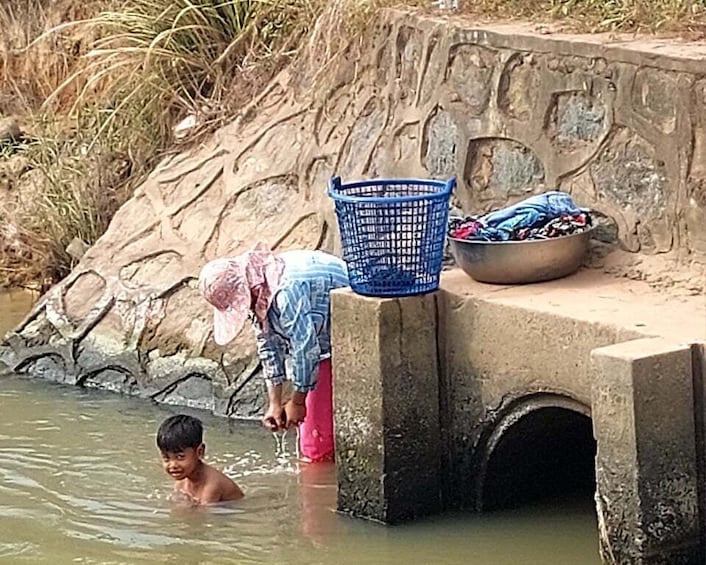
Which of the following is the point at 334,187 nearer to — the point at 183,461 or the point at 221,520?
the point at 183,461

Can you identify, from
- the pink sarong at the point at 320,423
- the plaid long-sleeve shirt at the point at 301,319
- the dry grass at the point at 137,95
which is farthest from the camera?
the dry grass at the point at 137,95

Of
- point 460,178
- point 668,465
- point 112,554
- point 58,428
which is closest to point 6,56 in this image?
point 58,428

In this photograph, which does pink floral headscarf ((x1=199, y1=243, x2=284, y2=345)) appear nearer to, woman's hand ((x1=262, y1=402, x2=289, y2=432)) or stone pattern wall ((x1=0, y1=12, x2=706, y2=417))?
woman's hand ((x1=262, y1=402, x2=289, y2=432))

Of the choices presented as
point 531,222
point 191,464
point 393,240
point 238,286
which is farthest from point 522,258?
point 191,464

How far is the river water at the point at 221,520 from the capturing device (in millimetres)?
6758

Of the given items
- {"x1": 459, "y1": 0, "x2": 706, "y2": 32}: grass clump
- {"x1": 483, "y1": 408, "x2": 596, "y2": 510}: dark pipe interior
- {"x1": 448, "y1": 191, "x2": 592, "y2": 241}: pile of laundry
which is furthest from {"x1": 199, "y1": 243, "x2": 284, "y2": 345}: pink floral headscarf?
{"x1": 459, "y1": 0, "x2": 706, "y2": 32}: grass clump

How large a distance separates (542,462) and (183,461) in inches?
58.5

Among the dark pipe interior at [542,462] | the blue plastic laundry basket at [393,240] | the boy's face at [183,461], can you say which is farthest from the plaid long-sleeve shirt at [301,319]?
the dark pipe interior at [542,462]

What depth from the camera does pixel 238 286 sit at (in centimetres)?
706

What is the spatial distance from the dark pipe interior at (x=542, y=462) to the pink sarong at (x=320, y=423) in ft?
2.81

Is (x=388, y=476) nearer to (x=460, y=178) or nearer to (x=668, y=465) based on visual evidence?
(x=668, y=465)

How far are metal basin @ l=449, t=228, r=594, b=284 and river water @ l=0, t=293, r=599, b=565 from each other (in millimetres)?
960

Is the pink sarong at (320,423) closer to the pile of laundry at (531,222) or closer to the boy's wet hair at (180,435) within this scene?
the boy's wet hair at (180,435)

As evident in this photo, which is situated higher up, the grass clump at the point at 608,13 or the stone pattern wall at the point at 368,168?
the grass clump at the point at 608,13
